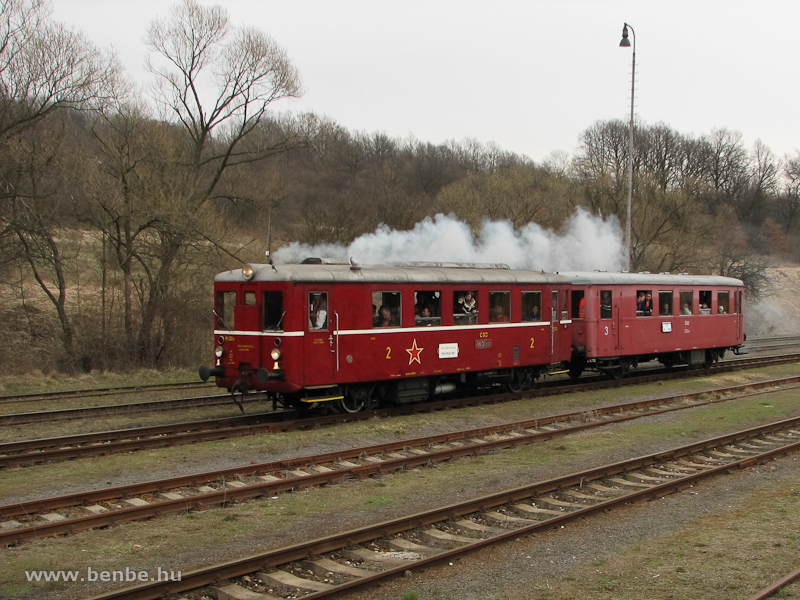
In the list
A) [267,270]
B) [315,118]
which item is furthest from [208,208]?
[267,270]

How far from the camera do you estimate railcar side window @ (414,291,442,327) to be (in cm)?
1622

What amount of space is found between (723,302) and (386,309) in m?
15.1

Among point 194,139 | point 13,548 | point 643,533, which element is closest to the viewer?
point 13,548

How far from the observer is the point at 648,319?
74.1 ft

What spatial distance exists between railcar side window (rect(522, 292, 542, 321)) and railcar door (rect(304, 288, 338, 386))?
19.6ft

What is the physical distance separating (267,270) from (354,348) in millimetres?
2290

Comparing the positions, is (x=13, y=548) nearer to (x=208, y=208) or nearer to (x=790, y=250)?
(x=208, y=208)

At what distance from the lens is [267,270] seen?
47.9 feet

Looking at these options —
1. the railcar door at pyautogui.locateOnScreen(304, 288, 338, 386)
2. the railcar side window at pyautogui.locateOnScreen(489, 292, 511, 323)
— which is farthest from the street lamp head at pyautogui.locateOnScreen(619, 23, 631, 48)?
the railcar door at pyautogui.locateOnScreen(304, 288, 338, 386)

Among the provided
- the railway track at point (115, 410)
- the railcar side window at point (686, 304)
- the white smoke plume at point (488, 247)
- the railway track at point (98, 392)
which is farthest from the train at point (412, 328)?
the railway track at point (98, 392)

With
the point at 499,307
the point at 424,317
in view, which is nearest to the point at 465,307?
the point at 499,307

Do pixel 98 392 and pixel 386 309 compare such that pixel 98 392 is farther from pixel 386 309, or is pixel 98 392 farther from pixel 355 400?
pixel 386 309

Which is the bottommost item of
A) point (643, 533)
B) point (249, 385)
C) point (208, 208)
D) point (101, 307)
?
point (643, 533)

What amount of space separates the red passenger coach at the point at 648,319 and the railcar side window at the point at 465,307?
4924 mm
